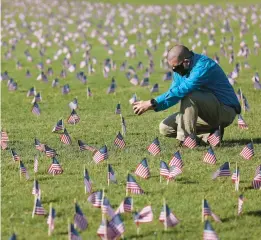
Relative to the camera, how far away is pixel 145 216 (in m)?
7.46

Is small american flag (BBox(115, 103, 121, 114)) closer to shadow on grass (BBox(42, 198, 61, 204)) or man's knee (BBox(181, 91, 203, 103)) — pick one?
man's knee (BBox(181, 91, 203, 103))

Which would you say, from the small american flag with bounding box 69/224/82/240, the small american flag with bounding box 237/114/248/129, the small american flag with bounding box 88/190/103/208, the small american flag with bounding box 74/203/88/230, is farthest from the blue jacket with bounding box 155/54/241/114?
the small american flag with bounding box 69/224/82/240

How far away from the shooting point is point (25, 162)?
34.2 ft

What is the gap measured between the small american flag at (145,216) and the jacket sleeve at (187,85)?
337cm

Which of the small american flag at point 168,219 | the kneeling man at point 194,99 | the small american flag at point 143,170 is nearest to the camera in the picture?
the small american flag at point 168,219

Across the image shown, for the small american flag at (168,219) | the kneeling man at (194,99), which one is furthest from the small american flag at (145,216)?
the kneeling man at (194,99)

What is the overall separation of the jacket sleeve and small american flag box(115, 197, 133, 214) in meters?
3.00

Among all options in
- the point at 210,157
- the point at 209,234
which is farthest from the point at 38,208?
the point at 210,157

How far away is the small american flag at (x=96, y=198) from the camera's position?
26.6 ft

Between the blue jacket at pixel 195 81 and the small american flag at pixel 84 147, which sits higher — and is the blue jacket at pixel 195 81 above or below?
above

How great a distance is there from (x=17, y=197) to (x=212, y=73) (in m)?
3.42

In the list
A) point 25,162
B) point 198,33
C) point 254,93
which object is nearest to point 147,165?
point 25,162

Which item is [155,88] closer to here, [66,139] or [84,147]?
[66,139]

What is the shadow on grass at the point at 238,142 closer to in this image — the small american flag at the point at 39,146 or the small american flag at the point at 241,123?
the small american flag at the point at 241,123
